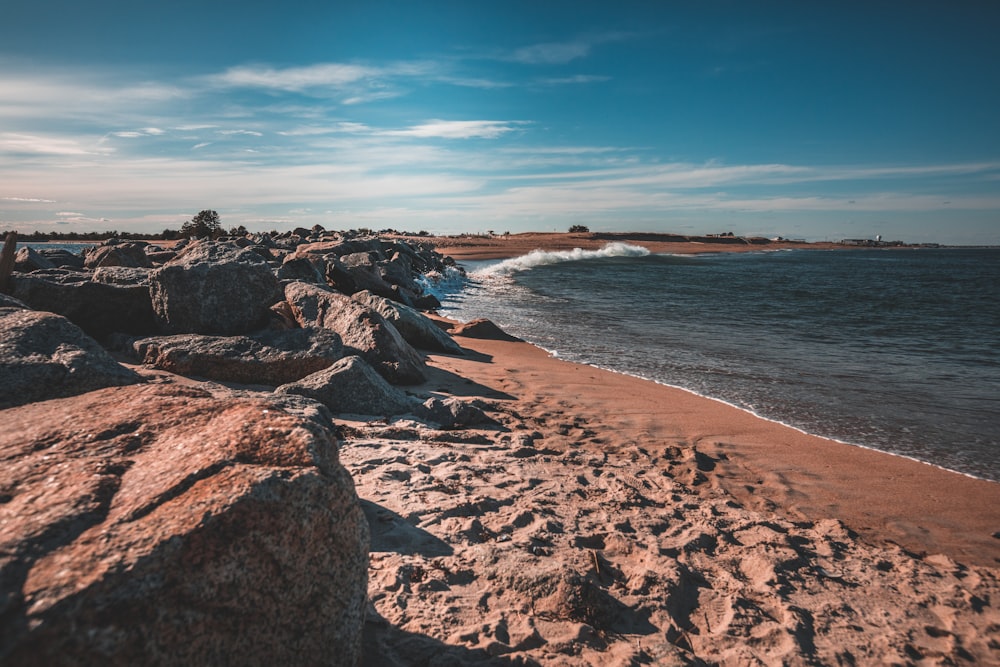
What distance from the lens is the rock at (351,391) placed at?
17.2 feet

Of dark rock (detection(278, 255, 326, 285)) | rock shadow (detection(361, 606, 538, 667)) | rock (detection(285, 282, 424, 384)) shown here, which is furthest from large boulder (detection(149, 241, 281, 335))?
rock shadow (detection(361, 606, 538, 667))

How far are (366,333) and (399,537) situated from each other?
358cm

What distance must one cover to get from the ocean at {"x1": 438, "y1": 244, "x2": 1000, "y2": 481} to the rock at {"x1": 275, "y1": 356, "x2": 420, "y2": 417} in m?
4.47

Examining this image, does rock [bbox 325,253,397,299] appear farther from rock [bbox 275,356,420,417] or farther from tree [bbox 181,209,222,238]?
tree [bbox 181,209,222,238]

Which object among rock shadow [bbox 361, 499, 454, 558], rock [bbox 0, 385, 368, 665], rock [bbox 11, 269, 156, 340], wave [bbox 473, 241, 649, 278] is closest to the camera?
rock [bbox 0, 385, 368, 665]

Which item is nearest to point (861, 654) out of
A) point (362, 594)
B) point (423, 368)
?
point (362, 594)

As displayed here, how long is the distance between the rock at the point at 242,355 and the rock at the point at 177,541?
317 cm

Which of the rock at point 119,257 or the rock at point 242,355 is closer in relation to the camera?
the rock at point 242,355

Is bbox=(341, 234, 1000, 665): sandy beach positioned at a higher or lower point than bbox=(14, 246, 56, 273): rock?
lower

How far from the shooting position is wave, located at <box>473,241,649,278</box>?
111 feet

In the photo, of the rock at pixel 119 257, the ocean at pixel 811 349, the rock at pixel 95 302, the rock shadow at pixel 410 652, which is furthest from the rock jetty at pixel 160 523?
the rock at pixel 119 257

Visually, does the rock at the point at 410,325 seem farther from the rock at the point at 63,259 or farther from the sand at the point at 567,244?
the sand at the point at 567,244

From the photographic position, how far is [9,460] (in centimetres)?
191

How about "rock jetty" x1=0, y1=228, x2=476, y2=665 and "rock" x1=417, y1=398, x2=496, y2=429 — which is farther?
"rock" x1=417, y1=398, x2=496, y2=429
